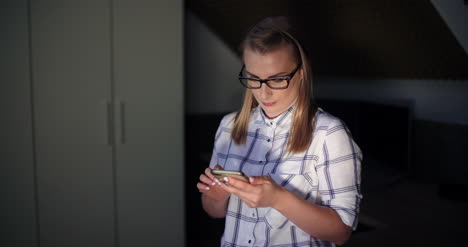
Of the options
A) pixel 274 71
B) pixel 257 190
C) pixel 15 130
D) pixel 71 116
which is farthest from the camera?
pixel 71 116

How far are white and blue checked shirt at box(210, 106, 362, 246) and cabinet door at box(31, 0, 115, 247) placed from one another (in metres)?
1.11

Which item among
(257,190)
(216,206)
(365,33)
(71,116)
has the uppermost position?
(365,33)

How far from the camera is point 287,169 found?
1080 mm

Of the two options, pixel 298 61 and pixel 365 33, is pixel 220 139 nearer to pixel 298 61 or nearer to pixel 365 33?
pixel 298 61

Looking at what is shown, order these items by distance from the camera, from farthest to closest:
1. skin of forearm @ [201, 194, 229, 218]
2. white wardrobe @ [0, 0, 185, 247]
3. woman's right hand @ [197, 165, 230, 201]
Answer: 1. white wardrobe @ [0, 0, 185, 247]
2. skin of forearm @ [201, 194, 229, 218]
3. woman's right hand @ [197, 165, 230, 201]

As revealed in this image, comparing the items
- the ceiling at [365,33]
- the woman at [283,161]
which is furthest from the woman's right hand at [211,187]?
the ceiling at [365,33]

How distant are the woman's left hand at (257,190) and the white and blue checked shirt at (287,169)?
160 mm

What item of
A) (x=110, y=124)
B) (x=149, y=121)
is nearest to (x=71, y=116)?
(x=110, y=124)

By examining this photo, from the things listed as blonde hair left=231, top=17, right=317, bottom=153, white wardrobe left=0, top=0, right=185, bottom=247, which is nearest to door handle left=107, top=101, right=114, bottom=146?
white wardrobe left=0, top=0, right=185, bottom=247

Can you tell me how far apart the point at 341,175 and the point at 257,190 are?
24cm

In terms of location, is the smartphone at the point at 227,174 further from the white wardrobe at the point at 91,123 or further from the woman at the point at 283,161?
the white wardrobe at the point at 91,123

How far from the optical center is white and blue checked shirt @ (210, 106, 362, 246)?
0.98 metres

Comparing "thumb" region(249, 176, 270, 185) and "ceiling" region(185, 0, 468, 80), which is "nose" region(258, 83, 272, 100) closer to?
"thumb" region(249, 176, 270, 185)

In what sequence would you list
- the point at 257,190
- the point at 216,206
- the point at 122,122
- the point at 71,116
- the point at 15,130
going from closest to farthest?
the point at 257,190 → the point at 216,206 → the point at 15,130 → the point at 71,116 → the point at 122,122
